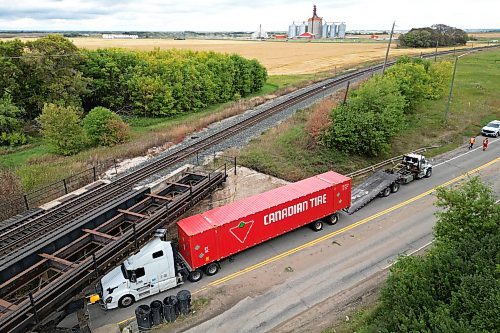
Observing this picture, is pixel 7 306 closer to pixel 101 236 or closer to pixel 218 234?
pixel 101 236

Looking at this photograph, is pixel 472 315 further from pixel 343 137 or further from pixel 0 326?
pixel 343 137

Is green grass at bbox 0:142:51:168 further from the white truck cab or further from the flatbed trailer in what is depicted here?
the flatbed trailer

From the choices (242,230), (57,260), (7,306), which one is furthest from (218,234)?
(7,306)

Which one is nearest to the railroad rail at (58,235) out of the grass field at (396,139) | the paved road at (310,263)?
the paved road at (310,263)

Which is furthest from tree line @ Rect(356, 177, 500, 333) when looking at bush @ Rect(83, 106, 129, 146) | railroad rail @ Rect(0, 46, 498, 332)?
bush @ Rect(83, 106, 129, 146)

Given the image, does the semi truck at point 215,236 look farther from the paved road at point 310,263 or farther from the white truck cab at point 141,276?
the paved road at point 310,263
